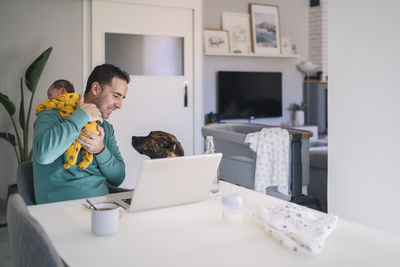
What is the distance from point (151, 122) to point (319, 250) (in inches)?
147

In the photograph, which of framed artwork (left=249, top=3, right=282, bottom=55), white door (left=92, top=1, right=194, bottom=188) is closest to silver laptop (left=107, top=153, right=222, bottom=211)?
white door (left=92, top=1, right=194, bottom=188)

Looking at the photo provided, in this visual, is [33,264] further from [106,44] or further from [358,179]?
[106,44]

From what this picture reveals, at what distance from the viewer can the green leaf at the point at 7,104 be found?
12.0 feet

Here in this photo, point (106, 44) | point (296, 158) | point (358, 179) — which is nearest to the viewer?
point (358, 179)

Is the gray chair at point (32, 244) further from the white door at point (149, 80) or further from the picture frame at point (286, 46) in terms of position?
the picture frame at point (286, 46)

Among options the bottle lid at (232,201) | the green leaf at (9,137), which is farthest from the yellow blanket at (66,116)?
the green leaf at (9,137)

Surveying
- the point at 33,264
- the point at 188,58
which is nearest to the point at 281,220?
the point at 33,264

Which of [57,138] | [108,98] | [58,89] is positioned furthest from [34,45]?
[57,138]

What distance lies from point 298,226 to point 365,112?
1.40 m

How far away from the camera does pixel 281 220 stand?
1.16 metres

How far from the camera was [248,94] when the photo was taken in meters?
6.36

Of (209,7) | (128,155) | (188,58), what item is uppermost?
(209,7)

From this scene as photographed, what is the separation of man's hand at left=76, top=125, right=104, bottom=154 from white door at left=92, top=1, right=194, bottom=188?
2681 mm

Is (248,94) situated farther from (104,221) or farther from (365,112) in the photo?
(104,221)
